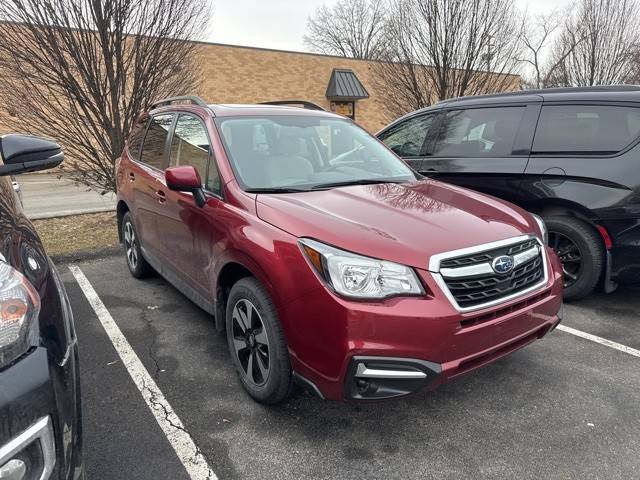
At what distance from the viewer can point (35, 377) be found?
4.44 feet

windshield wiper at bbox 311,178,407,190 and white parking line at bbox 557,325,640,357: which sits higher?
windshield wiper at bbox 311,178,407,190

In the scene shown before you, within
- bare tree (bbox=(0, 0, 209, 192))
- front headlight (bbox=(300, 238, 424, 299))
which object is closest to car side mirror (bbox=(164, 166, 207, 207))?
front headlight (bbox=(300, 238, 424, 299))

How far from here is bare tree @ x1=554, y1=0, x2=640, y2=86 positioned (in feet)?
48.1

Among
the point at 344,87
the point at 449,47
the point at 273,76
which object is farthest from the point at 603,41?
the point at 273,76

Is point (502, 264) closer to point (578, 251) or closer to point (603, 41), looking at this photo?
point (578, 251)

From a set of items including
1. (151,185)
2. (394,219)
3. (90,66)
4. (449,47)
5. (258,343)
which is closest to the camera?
(394,219)

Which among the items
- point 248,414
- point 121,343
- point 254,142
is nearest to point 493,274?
point 248,414

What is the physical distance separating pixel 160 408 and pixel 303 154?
6.28 ft

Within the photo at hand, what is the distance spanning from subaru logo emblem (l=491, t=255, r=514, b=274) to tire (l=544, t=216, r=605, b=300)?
6.75ft

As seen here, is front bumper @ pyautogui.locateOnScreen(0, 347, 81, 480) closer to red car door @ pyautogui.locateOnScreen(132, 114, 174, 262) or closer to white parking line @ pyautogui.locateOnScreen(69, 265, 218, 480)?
white parking line @ pyautogui.locateOnScreen(69, 265, 218, 480)

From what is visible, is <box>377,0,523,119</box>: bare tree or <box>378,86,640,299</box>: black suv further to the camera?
<box>377,0,523,119</box>: bare tree

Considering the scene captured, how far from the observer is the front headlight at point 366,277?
2193mm

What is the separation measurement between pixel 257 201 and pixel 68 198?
11205mm

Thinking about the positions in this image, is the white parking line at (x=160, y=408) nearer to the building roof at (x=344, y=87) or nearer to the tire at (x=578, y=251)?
the tire at (x=578, y=251)
